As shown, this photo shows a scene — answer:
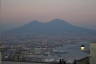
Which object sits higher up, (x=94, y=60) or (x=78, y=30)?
(x=78, y=30)

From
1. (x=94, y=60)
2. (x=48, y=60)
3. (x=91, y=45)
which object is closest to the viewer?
(x=94, y=60)

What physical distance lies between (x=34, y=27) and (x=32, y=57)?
24.1 inches

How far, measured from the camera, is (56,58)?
16.5 feet

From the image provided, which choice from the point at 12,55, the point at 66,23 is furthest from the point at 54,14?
the point at 12,55

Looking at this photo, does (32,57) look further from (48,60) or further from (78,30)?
(78,30)

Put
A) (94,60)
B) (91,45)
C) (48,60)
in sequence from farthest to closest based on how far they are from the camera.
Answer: (48,60) → (91,45) → (94,60)

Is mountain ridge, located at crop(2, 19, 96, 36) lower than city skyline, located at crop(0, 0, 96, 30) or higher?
lower

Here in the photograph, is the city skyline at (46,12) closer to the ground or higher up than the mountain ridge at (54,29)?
higher up

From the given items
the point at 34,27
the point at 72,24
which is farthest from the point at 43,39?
the point at 72,24

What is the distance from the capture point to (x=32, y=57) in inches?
201

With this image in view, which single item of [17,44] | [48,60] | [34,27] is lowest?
[48,60]

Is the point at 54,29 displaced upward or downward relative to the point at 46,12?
downward

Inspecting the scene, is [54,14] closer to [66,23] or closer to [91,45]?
[66,23]

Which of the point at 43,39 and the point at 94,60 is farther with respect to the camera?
the point at 43,39
